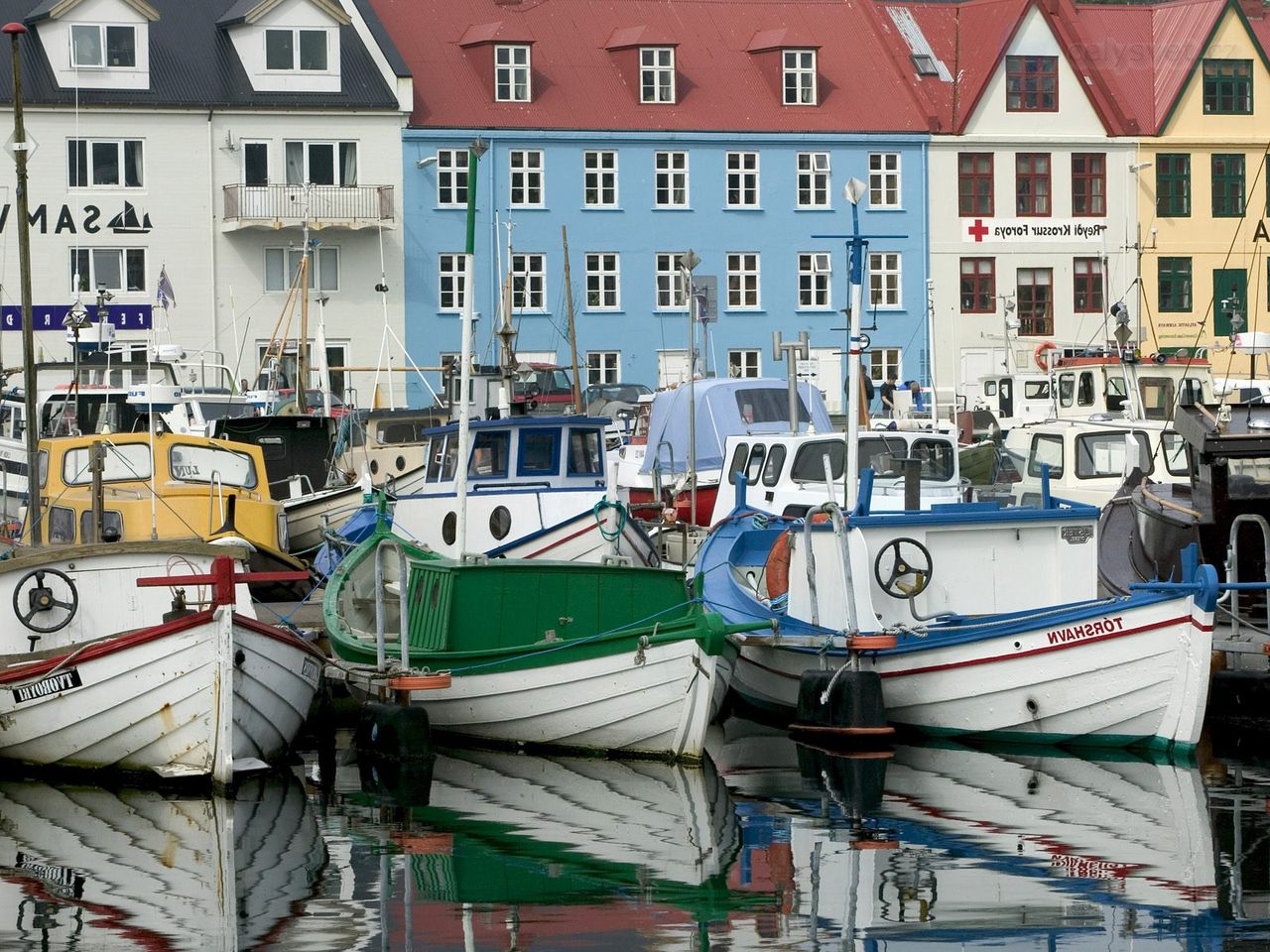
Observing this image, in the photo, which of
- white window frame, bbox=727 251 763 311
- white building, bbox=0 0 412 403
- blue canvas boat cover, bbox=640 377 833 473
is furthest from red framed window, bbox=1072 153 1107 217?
blue canvas boat cover, bbox=640 377 833 473

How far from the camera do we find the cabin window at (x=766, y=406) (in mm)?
30625

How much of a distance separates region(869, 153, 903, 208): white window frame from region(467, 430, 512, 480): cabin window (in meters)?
29.9

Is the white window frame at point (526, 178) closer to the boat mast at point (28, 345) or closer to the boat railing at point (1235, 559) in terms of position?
the boat mast at point (28, 345)

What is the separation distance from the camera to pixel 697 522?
27672 millimetres

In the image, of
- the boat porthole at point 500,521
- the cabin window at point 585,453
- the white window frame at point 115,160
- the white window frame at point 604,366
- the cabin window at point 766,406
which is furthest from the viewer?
the white window frame at point 604,366

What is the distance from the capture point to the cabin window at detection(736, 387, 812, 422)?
1206 inches

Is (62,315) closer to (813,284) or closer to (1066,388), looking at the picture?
(813,284)

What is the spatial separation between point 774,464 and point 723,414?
23.3 feet

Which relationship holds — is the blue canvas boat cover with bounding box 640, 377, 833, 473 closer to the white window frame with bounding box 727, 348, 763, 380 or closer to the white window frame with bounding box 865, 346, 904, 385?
the white window frame with bounding box 727, 348, 763, 380

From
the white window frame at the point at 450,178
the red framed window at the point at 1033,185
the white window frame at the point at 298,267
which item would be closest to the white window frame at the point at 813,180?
the red framed window at the point at 1033,185

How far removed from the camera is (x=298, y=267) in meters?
48.0

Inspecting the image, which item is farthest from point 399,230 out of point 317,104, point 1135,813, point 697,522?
point 1135,813

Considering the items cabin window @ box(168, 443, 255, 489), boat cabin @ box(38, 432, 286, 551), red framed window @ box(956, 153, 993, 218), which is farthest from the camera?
red framed window @ box(956, 153, 993, 218)

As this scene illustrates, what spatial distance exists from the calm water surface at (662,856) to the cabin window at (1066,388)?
15380 mm
